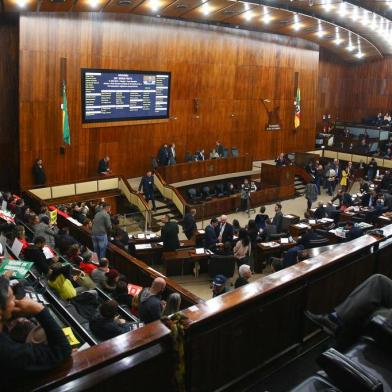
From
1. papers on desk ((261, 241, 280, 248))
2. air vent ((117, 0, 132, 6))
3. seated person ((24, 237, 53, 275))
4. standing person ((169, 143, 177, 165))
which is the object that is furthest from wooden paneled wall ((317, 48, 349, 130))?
seated person ((24, 237, 53, 275))

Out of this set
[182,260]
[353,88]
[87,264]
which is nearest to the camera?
[87,264]

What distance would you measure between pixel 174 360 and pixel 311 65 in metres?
21.7

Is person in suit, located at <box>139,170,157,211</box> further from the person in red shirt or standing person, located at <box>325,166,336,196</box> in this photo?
standing person, located at <box>325,166,336,196</box>

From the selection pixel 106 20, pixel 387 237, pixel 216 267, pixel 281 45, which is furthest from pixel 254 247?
pixel 281 45

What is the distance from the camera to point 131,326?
4555 millimetres

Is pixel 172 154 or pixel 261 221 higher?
pixel 172 154

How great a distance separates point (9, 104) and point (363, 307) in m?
12.6

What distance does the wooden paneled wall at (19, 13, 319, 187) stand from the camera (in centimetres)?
1295

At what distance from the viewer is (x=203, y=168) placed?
15914mm

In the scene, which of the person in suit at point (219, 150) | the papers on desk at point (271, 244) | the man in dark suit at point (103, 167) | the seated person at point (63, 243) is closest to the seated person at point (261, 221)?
the papers on desk at point (271, 244)

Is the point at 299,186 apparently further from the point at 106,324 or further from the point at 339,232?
the point at 106,324

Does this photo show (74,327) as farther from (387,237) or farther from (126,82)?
(126,82)

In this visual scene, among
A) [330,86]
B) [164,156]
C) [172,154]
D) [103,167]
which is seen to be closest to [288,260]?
[103,167]

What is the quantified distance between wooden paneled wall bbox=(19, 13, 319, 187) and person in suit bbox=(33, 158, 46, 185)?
22cm
